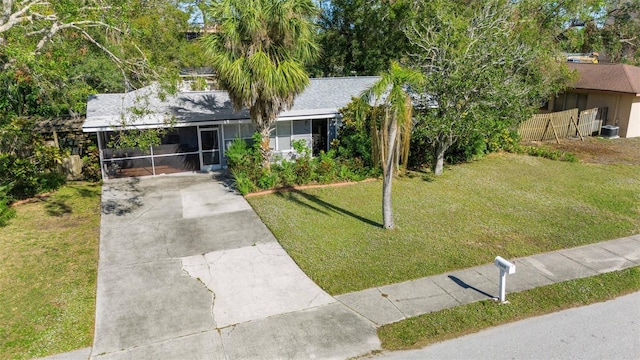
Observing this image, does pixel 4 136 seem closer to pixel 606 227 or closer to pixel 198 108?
pixel 198 108

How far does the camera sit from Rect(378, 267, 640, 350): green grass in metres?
7.59

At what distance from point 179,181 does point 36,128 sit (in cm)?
540

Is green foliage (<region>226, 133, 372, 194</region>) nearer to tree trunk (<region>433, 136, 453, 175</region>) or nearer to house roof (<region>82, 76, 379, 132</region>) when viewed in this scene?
house roof (<region>82, 76, 379, 132</region>)

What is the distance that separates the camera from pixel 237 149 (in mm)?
16000

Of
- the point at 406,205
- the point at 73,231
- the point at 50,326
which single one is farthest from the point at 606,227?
the point at 73,231

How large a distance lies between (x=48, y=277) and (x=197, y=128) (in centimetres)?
904

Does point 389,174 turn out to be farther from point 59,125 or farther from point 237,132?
point 59,125

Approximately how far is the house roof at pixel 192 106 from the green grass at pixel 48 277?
325 centimetres

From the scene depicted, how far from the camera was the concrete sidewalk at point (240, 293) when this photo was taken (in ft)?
24.3

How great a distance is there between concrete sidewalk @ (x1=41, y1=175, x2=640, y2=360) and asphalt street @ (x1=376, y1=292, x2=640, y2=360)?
3.07 ft

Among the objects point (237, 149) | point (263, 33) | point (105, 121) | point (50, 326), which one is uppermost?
point (263, 33)

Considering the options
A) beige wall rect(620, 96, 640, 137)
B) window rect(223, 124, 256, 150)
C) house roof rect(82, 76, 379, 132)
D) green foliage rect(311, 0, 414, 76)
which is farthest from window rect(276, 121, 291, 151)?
beige wall rect(620, 96, 640, 137)

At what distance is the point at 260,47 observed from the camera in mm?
13820

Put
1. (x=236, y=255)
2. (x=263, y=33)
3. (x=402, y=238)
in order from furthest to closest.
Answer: (x=263, y=33), (x=402, y=238), (x=236, y=255)
